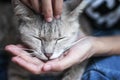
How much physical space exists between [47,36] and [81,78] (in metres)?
0.28

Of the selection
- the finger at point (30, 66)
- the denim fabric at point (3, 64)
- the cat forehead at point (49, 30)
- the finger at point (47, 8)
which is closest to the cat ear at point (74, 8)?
the cat forehead at point (49, 30)

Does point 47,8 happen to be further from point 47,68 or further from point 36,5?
point 47,68

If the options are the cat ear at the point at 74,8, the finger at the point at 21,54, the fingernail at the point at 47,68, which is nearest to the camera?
the fingernail at the point at 47,68

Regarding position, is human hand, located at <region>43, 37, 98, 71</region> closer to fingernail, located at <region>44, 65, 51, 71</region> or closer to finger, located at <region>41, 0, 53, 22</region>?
fingernail, located at <region>44, 65, 51, 71</region>

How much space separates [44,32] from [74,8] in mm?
197

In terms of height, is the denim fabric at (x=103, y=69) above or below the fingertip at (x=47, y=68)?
below

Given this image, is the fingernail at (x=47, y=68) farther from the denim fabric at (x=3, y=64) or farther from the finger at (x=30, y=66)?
the denim fabric at (x=3, y=64)

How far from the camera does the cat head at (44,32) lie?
1471 mm

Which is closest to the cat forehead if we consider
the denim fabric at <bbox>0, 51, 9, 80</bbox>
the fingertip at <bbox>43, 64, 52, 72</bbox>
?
the fingertip at <bbox>43, 64, 52, 72</bbox>

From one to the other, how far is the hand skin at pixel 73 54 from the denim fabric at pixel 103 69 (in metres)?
0.04

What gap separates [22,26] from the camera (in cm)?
153

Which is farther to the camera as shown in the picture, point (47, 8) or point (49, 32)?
point (49, 32)

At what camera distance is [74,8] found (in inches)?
61.3

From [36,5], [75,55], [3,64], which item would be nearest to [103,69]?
[75,55]
